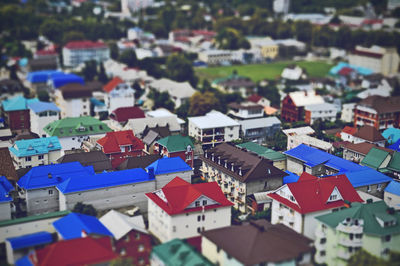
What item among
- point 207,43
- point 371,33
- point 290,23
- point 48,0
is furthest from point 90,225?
point 48,0

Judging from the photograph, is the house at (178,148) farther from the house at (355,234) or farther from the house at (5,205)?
the house at (355,234)

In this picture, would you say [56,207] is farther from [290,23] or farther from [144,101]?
[290,23]

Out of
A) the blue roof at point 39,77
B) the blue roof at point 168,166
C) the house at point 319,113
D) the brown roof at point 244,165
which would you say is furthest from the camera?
the blue roof at point 39,77

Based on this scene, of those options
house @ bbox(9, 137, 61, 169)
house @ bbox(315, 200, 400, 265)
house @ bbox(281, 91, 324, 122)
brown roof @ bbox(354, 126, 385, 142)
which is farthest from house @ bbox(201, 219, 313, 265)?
house @ bbox(281, 91, 324, 122)

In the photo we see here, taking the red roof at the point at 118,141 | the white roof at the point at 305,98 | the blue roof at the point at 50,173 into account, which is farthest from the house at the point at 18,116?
the white roof at the point at 305,98

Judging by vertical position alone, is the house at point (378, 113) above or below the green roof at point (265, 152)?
above

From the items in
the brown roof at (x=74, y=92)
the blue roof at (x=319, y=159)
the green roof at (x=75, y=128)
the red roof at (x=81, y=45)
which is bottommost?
the blue roof at (x=319, y=159)

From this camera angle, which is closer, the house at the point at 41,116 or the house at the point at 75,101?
the house at the point at 41,116

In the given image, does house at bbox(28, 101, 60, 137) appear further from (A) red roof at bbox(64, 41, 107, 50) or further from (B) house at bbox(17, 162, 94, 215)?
(A) red roof at bbox(64, 41, 107, 50)

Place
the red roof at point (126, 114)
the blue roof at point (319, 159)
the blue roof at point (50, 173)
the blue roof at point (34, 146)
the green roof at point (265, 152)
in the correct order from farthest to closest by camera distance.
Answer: the red roof at point (126, 114) < the green roof at point (265, 152) < the blue roof at point (34, 146) < the blue roof at point (319, 159) < the blue roof at point (50, 173)
